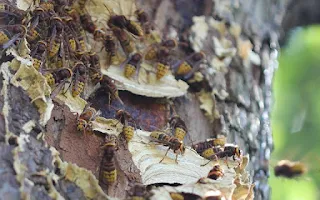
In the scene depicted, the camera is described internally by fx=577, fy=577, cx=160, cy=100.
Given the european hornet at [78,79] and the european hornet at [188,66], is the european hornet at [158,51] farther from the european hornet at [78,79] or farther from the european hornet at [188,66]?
the european hornet at [78,79]

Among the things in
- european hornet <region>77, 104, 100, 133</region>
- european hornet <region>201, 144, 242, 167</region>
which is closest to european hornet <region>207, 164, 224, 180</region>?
european hornet <region>201, 144, 242, 167</region>

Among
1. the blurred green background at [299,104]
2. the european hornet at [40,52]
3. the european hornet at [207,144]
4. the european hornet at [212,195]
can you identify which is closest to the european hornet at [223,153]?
the european hornet at [207,144]

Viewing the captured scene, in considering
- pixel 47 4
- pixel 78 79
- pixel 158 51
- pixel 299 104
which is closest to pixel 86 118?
pixel 78 79

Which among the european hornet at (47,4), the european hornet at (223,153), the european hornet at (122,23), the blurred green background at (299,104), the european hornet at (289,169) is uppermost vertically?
the blurred green background at (299,104)

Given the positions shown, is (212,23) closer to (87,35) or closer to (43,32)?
(87,35)

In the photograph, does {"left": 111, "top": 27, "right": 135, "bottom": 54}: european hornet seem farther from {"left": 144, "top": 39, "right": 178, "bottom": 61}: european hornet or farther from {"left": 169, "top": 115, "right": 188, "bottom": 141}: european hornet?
{"left": 169, "top": 115, "right": 188, "bottom": 141}: european hornet
